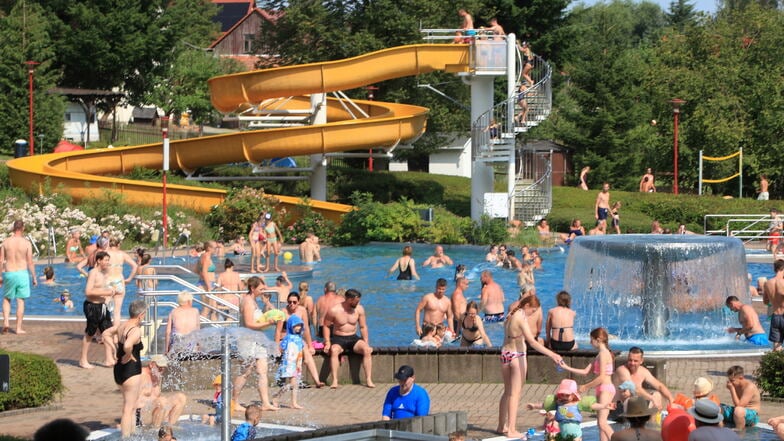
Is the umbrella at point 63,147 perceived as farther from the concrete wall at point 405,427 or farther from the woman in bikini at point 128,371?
the concrete wall at point 405,427

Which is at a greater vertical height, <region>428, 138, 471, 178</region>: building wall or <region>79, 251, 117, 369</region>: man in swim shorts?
<region>428, 138, 471, 178</region>: building wall

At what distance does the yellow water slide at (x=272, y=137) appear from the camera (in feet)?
113

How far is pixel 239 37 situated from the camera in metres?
94.2

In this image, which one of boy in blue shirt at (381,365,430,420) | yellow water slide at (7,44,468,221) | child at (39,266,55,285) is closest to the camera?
boy in blue shirt at (381,365,430,420)

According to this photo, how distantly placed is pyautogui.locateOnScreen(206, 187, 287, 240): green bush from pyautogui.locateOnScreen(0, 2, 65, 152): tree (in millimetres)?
15613

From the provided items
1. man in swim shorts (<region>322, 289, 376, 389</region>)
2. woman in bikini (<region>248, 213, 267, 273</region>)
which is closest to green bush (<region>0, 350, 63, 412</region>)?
man in swim shorts (<region>322, 289, 376, 389</region>)

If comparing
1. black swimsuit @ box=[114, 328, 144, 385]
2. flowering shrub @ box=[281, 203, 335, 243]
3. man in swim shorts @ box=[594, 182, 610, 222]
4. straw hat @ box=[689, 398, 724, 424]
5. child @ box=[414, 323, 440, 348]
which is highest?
man in swim shorts @ box=[594, 182, 610, 222]

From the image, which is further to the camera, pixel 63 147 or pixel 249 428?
pixel 63 147

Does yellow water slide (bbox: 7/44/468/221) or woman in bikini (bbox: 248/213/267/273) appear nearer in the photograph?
woman in bikini (bbox: 248/213/267/273)

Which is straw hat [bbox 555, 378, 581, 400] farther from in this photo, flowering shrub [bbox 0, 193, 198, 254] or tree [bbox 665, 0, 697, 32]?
tree [bbox 665, 0, 697, 32]

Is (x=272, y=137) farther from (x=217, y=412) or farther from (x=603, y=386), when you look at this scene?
(x=603, y=386)

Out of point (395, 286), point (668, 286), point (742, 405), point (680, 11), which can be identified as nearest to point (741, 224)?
point (395, 286)

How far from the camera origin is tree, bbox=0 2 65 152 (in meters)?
47.0

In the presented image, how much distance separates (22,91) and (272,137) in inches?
609
